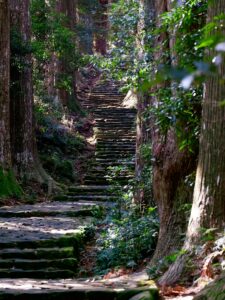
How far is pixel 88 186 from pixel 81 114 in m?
7.24

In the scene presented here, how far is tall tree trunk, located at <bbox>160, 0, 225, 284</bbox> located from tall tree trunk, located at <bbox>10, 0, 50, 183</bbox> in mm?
8860

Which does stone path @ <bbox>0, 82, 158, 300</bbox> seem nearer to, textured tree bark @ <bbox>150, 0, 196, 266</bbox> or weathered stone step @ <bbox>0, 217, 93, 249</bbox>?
weathered stone step @ <bbox>0, 217, 93, 249</bbox>

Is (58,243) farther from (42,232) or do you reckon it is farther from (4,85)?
(4,85)

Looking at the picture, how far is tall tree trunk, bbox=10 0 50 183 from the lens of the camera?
1329cm

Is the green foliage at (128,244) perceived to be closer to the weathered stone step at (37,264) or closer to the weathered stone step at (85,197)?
the weathered stone step at (37,264)

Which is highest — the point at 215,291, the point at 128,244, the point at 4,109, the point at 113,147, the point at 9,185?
the point at 4,109

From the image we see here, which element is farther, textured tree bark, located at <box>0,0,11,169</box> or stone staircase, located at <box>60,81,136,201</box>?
stone staircase, located at <box>60,81,136,201</box>

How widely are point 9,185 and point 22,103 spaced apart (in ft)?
8.34

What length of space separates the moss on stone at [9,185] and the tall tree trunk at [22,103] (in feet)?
3.58

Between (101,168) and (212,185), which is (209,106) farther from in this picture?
(101,168)

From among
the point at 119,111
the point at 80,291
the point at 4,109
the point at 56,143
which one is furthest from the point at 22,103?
the point at 119,111

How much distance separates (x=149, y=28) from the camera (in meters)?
8.78

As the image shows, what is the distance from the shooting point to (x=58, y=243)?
26.3 ft

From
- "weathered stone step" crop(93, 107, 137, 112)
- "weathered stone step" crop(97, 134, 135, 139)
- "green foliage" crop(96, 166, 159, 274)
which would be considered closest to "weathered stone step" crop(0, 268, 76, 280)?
"green foliage" crop(96, 166, 159, 274)
